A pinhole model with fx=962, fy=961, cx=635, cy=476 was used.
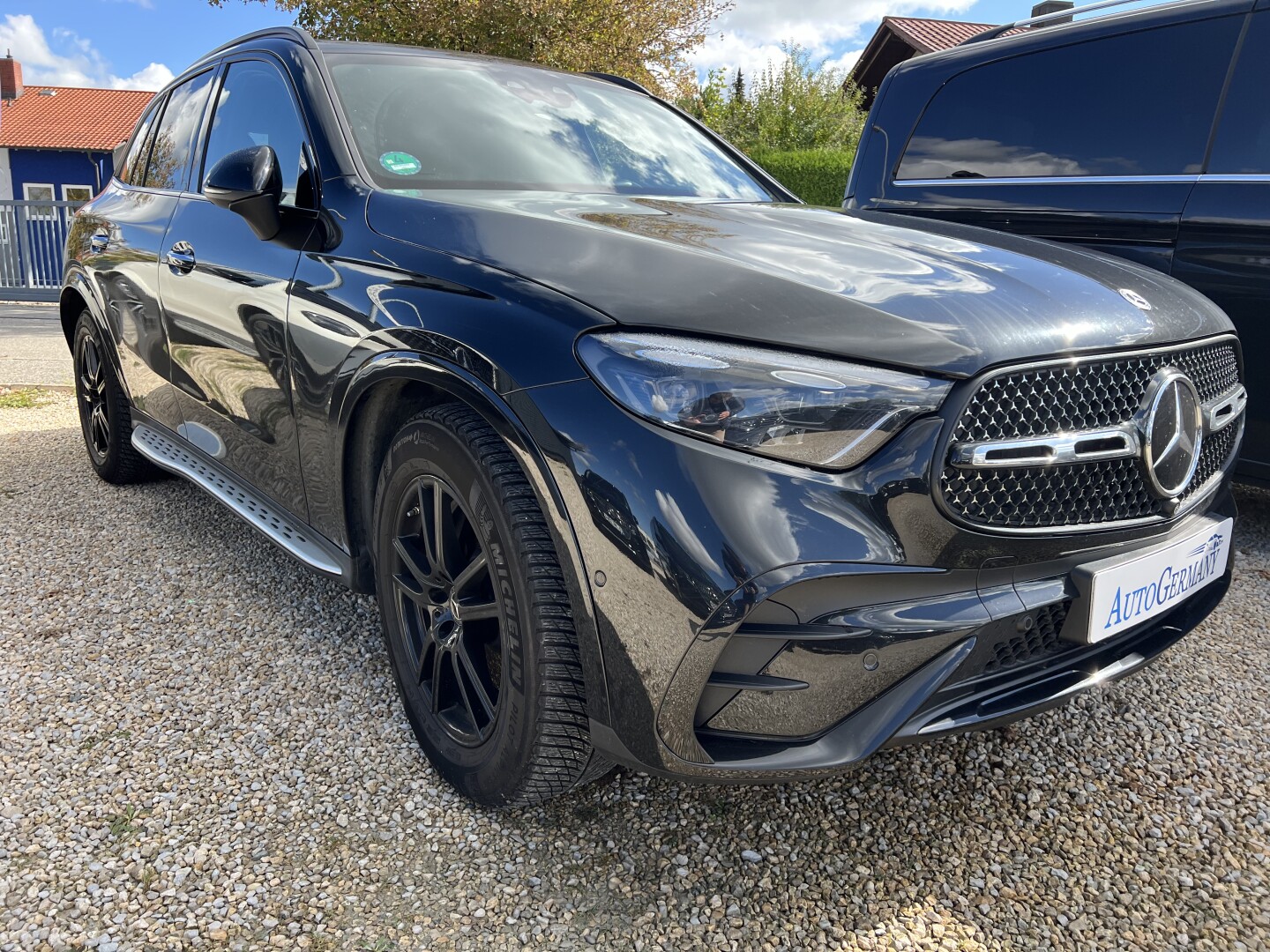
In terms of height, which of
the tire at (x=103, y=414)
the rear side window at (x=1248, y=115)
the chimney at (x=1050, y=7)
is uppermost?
the chimney at (x=1050, y=7)

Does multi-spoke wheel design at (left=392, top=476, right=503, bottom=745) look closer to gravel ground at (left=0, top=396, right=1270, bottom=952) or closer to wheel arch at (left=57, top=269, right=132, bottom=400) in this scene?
gravel ground at (left=0, top=396, right=1270, bottom=952)

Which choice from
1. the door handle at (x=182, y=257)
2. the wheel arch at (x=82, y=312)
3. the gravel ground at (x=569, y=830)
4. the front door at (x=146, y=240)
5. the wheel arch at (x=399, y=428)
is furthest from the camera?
the wheel arch at (x=82, y=312)

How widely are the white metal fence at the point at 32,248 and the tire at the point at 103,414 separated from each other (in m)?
11.8

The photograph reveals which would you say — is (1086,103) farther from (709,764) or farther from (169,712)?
(169,712)

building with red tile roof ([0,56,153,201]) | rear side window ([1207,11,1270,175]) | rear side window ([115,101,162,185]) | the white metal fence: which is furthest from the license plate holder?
building with red tile roof ([0,56,153,201])

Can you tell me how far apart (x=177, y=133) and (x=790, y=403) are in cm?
318

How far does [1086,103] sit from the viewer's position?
368 cm

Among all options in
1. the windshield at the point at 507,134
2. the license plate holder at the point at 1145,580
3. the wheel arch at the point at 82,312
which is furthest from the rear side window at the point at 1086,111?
the wheel arch at the point at 82,312

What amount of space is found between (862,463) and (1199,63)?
288 cm

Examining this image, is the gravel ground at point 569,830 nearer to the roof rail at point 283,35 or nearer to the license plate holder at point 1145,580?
the license plate holder at point 1145,580

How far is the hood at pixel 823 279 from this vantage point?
5.10 ft

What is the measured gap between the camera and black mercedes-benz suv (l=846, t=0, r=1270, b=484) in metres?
3.24

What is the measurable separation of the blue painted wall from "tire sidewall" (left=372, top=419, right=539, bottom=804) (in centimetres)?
3315

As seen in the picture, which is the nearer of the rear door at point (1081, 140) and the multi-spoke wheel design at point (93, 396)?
the rear door at point (1081, 140)
